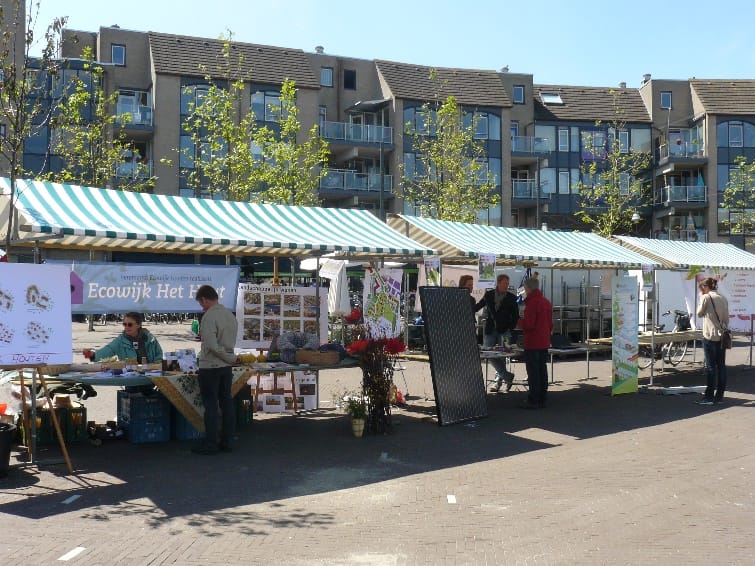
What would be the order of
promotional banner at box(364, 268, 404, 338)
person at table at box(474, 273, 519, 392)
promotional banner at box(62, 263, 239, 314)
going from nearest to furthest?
promotional banner at box(62, 263, 239, 314) → promotional banner at box(364, 268, 404, 338) → person at table at box(474, 273, 519, 392)

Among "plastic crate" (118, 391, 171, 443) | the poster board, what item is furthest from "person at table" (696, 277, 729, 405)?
"plastic crate" (118, 391, 171, 443)

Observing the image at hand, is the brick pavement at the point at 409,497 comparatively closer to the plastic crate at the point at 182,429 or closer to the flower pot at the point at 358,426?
the flower pot at the point at 358,426

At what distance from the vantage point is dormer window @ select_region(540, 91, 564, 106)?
2164 inches

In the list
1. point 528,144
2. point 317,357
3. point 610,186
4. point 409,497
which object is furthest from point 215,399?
point 528,144

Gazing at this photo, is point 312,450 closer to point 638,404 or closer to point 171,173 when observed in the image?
point 638,404

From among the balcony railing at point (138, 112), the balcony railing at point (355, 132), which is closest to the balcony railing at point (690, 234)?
the balcony railing at point (355, 132)

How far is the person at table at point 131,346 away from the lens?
9.73 metres

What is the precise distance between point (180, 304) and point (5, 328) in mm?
2840

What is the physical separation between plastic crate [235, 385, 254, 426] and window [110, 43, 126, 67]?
37605mm

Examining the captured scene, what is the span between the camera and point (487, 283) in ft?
39.8

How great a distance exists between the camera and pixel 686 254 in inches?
729

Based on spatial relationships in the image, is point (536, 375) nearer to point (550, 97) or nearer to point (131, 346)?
point (131, 346)

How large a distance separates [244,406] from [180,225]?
2.61 meters

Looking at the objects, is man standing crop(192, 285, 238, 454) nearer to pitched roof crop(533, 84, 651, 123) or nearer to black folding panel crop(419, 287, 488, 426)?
black folding panel crop(419, 287, 488, 426)
